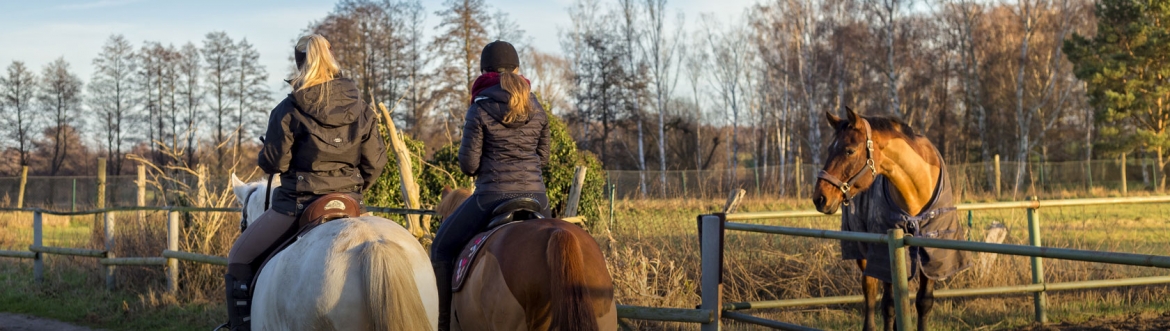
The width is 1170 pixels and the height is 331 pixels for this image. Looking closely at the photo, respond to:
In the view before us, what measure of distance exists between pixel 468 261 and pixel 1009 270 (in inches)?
229

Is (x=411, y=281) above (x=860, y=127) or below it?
below

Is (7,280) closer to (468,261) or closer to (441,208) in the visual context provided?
(441,208)

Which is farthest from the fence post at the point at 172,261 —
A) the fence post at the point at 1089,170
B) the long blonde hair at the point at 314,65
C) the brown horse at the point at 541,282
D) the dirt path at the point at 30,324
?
the fence post at the point at 1089,170

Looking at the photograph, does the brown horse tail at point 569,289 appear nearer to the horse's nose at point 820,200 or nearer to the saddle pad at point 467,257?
the saddle pad at point 467,257

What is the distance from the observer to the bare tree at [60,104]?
3928 centimetres

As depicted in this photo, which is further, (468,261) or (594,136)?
(594,136)

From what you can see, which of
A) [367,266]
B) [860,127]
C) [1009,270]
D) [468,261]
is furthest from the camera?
[1009,270]

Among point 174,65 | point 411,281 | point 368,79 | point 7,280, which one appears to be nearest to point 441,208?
point 411,281

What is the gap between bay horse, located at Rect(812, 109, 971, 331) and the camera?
213 inches

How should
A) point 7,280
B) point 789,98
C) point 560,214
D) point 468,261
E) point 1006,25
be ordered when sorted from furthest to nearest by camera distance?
point 789,98, point 1006,25, point 560,214, point 7,280, point 468,261

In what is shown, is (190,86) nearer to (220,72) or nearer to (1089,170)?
(220,72)

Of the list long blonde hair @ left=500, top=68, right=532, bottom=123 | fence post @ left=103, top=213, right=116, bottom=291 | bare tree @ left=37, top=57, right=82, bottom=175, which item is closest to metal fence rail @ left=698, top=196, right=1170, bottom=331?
long blonde hair @ left=500, top=68, right=532, bottom=123

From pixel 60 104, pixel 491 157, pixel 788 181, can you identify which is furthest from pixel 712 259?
pixel 60 104

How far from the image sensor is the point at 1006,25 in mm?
37344
